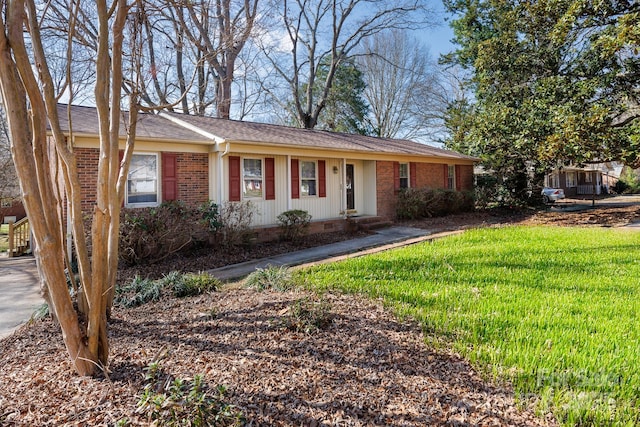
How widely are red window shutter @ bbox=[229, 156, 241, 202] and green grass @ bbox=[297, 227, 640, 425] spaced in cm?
497

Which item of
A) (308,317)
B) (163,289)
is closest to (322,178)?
(163,289)

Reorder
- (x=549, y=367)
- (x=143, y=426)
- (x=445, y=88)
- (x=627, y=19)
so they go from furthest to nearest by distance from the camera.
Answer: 1. (x=445, y=88)
2. (x=627, y=19)
3. (x=549, y=367)
4. (x=143, y=426)

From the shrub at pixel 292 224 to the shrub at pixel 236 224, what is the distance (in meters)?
0.98

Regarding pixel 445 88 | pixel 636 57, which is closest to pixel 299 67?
pixel 445 88

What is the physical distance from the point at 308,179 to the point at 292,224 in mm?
2577

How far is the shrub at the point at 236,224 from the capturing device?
9914 mm

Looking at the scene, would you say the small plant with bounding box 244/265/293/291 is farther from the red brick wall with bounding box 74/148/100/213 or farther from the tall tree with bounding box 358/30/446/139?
the tall tree with bounding box 358/30/446/139

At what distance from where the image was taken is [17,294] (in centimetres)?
667

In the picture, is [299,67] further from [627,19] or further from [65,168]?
[65,168]

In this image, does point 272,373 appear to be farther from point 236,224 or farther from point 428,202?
point 428,202

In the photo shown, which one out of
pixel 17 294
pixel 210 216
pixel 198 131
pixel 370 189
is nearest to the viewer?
pixel 17 294

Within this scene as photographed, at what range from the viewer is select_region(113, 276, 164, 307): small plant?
16.9 ft

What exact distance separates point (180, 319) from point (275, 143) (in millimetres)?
7727

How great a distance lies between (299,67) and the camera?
2548cm
